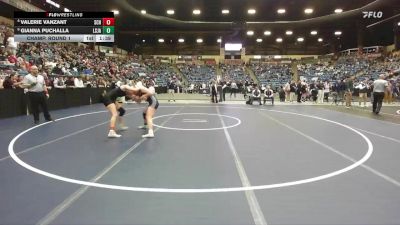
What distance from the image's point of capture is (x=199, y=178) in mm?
5293

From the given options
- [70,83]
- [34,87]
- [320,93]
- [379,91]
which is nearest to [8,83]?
[34,87]

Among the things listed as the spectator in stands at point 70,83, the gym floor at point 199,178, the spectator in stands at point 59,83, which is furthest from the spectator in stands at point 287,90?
the gym floor at point 199,178

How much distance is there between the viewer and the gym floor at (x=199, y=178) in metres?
3.85

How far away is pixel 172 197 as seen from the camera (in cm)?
443

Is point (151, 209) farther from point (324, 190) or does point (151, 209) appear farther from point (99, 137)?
point (99, 137)

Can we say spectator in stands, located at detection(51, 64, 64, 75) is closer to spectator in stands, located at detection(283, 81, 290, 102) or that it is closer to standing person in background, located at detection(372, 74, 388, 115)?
spectator in stands, located at detection(283, 81, 290, 102)

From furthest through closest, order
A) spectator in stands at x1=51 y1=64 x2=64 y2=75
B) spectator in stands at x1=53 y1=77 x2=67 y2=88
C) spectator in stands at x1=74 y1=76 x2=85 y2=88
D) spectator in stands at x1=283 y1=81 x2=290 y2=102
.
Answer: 1. spectator in stands at x1=283 y1=81 x2=290 y2=102
2. spectator in stands at x1=74 y1=76 x2=85 y2=88
3. spectator in stands at x1=51 y1=64 x2=64 y2=75
4. spectator in stands at x1=53 y1=77 x2=67 y2=88

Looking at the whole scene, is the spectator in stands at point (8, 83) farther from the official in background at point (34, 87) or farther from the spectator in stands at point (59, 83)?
the spectator in stands at point (59, 83)

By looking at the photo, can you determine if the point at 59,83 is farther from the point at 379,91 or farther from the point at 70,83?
the point at 379,91

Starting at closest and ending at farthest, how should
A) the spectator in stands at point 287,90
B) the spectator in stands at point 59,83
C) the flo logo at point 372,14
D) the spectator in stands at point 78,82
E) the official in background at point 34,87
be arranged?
the official in background at point 34,87 < the spectator in stands at point 59,83 < the spectator in stands at point 78,82 < the spectator in stands at point 287,90 < the flo logo at point 372,14

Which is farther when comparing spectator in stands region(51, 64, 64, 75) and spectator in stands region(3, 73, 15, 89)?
spectator in stands region(51, 64, 64, 75)

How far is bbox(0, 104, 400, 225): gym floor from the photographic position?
12.6 feet

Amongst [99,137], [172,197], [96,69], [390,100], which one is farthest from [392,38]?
[172,197]
